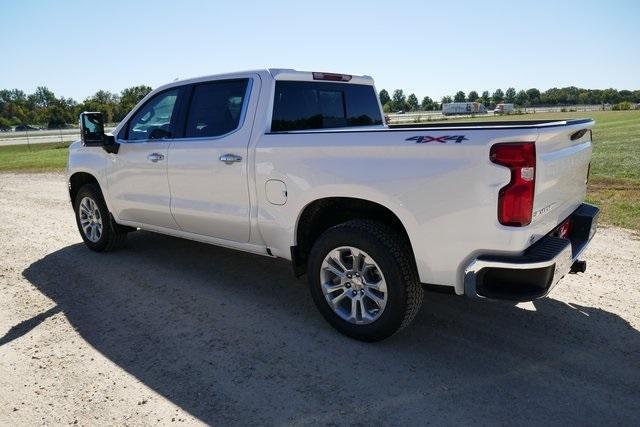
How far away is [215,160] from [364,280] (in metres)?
1.68

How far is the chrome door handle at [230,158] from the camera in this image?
4.02m

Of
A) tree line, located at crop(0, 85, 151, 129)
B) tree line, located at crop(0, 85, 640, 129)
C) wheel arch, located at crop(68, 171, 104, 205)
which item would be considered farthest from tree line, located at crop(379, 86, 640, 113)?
wheel arch, located at crop(68, 171, 104, 205)

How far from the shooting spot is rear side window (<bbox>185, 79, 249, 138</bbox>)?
13.9 feet

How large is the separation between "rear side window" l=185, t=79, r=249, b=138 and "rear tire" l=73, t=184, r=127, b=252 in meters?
1.84

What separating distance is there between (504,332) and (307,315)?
1.51m

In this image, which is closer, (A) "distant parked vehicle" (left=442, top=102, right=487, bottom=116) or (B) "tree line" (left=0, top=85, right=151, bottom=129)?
(B) "tree line" (left=0, top=85, right=151, bottom=129)

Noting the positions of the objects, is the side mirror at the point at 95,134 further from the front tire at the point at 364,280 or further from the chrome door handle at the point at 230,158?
the front tire at the point at 364,280

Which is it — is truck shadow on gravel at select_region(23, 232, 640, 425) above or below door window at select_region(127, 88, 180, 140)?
below

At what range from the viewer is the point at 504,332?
12.0 ft

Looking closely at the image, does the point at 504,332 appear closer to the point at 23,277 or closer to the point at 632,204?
the point at 23,277

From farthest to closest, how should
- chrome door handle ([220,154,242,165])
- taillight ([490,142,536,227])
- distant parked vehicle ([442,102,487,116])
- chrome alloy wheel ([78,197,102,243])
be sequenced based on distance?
distant parked vehicle ([442,102,487,116])
chrome alloy wheel ([78,197,102,243])
chrome door handle ([220,154,242,165])
taillight ([490,142,536,227])

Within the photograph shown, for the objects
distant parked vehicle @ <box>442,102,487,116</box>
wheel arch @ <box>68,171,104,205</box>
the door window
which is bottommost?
distant parked vehicle @ <box>442,102,487,116</box>

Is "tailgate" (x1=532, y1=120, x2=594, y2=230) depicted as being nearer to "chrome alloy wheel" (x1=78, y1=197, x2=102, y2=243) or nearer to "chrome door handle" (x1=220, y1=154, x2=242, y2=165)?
"chrome door handle" (x1=220, y1=154, x2=242, y2=165)

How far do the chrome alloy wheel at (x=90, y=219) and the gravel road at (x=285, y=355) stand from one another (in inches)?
32.3
